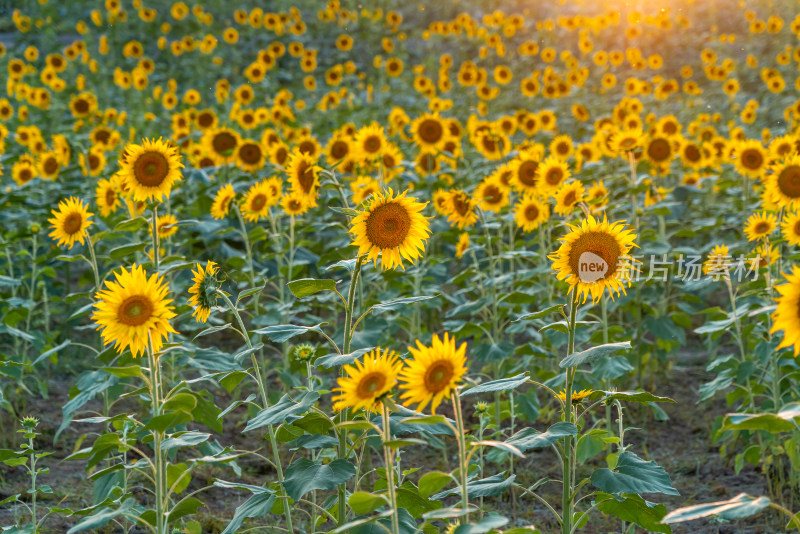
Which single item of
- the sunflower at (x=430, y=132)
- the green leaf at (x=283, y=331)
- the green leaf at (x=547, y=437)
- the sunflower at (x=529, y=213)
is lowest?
the green leaf at (x=547, y=437)

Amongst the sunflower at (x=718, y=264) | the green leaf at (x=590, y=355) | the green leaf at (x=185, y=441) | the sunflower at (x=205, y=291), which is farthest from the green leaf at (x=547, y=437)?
the sunflower at (x=718, y=264)

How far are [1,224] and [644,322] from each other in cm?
494

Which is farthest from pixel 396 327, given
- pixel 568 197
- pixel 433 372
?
pixel 433 372

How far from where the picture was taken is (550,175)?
14.9 feet

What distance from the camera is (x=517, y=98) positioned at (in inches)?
506

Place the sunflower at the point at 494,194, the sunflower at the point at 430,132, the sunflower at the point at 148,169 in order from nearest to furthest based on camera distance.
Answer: the sunflower at the point at 148,169 < the sunflower at the point at 494,194 < the sunflower at the point at 430,132

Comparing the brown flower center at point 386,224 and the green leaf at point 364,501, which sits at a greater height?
the brown flower center at point 386,224

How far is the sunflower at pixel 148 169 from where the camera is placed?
11.7 feet

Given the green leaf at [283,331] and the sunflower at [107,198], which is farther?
the sunflower at [107,198]

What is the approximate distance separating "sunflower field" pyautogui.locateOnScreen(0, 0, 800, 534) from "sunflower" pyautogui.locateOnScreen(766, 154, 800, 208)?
0.01 metres

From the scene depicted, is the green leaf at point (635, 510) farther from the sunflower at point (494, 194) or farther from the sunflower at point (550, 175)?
the sunflower at point (494, 194)

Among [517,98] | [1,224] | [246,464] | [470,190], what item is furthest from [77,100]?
[517,98]

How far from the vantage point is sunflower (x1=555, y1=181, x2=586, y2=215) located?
4.23 meters

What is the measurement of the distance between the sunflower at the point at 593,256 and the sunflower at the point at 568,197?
1.58 m
